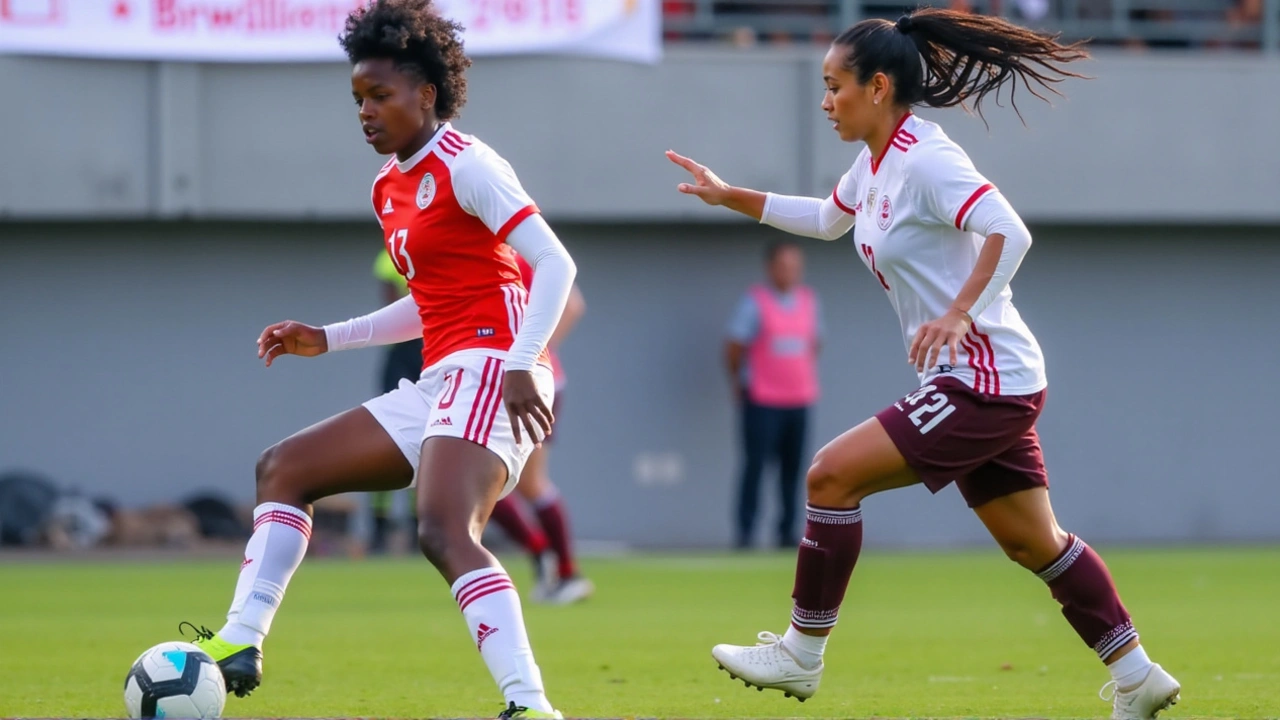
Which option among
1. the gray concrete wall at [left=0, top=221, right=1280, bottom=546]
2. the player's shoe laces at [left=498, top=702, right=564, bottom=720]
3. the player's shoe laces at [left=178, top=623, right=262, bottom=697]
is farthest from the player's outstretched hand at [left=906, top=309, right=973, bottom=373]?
the gray concrete wall at [left=0, top=221, right=1280, bottom=546]

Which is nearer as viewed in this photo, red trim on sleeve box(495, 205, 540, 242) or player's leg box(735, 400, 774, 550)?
red trim on sleeve box(495, 205, 540, 242)

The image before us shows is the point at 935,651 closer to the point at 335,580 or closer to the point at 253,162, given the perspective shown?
the point at 335,580

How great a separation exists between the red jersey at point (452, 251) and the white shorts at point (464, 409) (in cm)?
7

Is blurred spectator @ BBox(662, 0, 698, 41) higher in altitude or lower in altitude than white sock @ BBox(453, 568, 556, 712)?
higher

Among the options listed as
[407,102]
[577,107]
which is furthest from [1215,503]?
[407,102]

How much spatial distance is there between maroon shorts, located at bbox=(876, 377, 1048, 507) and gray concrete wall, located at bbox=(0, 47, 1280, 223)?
33.7 feet

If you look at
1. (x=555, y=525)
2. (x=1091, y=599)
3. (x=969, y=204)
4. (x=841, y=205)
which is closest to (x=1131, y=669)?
(x=1091, y=599)

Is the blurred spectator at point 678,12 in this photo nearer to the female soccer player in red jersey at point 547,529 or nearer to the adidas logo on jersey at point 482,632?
the female soccer player in red jersey at point 547,529

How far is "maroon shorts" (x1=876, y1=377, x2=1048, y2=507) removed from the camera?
5305 mm

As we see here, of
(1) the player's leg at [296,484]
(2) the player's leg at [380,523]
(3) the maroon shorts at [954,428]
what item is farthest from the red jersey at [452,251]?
(2) the player's leg at [380,523]

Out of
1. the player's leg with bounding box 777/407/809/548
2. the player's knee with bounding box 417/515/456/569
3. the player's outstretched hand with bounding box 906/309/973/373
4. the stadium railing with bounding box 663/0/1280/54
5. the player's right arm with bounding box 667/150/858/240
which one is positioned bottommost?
the player's leg with bounding box 777/407/809/548

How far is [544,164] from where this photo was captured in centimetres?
1555

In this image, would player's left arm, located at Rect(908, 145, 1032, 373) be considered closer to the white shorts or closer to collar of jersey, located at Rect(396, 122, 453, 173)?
the white shorts

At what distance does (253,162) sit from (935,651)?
903cm
